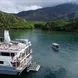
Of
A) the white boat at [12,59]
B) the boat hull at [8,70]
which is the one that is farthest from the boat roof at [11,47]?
the boat hull at [8,70]

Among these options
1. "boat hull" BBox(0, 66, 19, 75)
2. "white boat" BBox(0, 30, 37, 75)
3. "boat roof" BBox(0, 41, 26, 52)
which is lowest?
"boat hull" BBox(0, 66, 19, 75)

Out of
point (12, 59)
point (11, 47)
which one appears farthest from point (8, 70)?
point (11, 47)

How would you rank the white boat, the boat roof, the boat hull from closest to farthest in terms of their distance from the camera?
the boat hull < the white boat < the boat roof

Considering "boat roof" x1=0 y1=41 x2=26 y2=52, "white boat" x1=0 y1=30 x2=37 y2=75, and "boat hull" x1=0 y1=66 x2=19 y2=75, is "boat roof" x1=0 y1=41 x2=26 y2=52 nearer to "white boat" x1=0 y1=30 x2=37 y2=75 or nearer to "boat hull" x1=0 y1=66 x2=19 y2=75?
"white boat" x1=0 y1=30 x2=37 y2=75

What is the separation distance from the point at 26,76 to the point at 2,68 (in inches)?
247

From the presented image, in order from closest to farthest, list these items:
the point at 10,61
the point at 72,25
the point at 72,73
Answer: the point at 10,61, the point at 72,73, the point at 72,25

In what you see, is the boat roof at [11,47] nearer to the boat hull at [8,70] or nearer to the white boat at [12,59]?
the white boat at [12,59]

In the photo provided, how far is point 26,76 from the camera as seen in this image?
48.1 meters

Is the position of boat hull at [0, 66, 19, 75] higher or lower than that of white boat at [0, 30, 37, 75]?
lower

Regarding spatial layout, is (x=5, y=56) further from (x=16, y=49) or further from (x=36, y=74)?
(x=36, y=74)

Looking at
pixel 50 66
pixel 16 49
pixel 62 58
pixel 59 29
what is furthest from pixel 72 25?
pixel 16 49

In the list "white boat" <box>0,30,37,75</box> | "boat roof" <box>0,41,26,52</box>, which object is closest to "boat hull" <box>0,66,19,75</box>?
"white boat" <box>0,30,37,75</box>

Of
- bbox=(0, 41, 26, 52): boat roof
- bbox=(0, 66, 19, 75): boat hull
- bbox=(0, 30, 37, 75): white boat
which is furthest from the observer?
bbox=(0, 41, 26, 52): boat roof

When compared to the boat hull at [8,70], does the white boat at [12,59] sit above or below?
above
